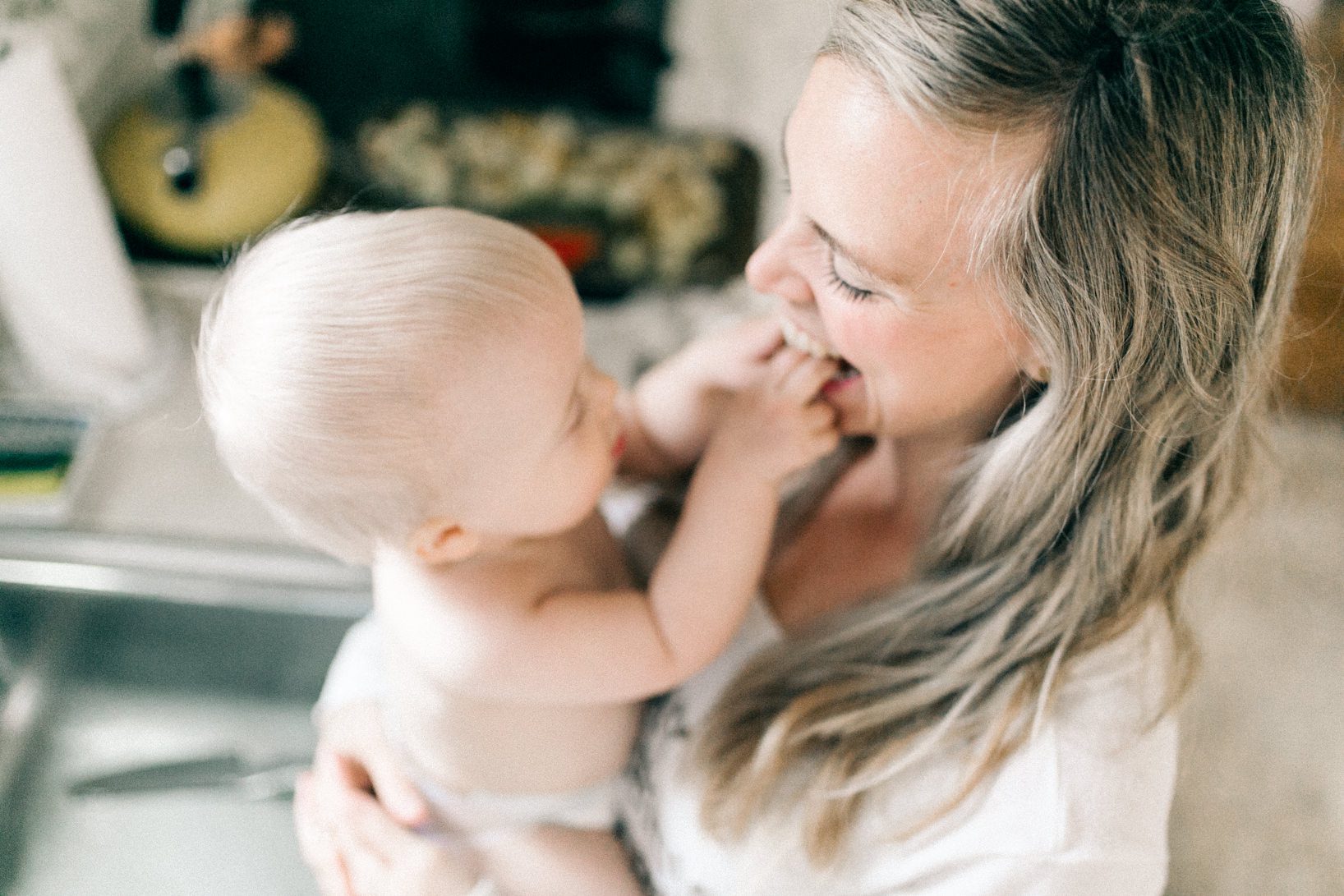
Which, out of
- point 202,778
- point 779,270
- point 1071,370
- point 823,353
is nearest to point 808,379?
point 823,353

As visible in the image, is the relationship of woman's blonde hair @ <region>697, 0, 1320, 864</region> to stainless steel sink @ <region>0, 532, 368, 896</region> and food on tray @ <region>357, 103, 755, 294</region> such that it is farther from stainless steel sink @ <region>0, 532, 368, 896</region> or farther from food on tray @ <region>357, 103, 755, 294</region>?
food on tray @ <region>357, 103, 755, 294</region>

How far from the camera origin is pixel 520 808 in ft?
3.16

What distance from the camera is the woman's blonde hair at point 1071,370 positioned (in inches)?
23.5

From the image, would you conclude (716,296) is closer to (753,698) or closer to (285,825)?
(753,698)

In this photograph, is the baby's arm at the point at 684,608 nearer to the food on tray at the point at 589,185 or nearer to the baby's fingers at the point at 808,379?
the baby's fingers at the point at 808,379

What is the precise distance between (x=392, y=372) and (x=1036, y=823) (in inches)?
22.2

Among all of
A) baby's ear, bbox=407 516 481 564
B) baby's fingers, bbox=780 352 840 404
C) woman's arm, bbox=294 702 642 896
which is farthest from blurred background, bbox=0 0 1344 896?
baby's ear, bbox=407 516 481 564

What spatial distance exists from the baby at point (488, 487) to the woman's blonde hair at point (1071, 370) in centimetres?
12

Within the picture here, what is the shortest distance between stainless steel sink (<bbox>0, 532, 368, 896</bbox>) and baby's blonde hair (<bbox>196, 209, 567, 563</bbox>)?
42 centimetres

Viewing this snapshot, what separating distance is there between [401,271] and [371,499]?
0.17m

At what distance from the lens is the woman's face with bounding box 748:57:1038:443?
0.63 m

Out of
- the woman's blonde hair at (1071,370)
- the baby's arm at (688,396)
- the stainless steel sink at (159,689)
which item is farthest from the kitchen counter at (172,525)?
the woman's blonde hair at (1071,370)

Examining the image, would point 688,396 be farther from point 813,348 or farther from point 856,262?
point 856,262

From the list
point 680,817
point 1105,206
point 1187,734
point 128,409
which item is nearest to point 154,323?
point 128,409
